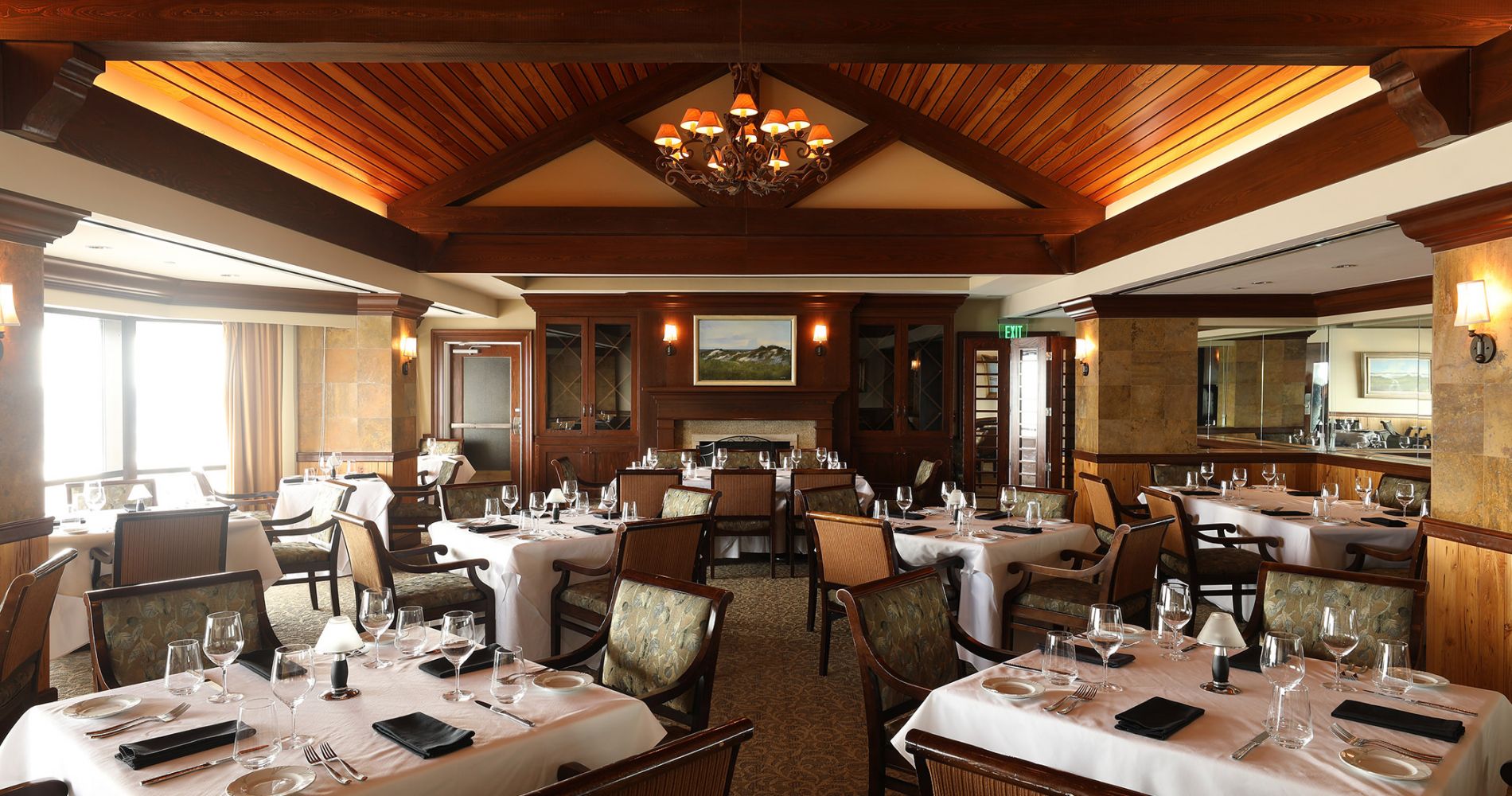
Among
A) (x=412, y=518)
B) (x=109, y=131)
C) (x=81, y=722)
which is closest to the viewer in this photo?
(x=81, y=722)

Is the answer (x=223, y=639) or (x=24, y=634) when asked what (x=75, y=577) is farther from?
Result: (x=223, y=639)

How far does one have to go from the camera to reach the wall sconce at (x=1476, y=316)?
3.83 metres

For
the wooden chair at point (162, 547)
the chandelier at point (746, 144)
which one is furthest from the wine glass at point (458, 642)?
the chandelier at point (746, 144)

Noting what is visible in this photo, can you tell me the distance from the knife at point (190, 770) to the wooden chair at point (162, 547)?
3374 millimetres

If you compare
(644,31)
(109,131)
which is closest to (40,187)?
(109,131)

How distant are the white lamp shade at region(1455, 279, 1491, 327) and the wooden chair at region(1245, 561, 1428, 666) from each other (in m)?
1.64

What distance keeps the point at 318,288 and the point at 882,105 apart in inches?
235

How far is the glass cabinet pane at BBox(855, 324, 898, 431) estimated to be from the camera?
430 inches

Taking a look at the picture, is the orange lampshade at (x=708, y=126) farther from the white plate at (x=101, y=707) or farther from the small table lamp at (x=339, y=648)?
the white plate at (x=101, y=707)

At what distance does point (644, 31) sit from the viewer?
3.33 m

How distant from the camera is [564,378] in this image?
11.1 m

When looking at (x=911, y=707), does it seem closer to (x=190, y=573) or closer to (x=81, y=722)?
(x=81, y=722)

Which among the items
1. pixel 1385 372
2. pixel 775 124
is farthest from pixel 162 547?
pixel 1385 372

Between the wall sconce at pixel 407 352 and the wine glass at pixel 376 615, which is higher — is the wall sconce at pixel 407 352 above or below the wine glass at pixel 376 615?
above
